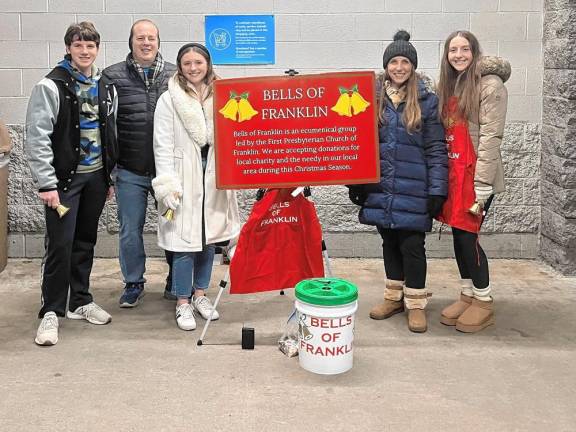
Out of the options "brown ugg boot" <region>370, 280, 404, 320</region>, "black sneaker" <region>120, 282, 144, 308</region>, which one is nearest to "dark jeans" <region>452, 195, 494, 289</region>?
"brown ugg boot" <region>370, 280, 404, 320</region>

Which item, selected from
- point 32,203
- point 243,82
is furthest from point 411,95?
point 32,203

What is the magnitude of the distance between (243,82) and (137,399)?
63.5 inches

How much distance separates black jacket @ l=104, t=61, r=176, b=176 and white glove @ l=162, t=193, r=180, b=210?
371mm

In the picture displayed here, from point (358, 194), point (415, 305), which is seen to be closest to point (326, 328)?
point (415, 305)

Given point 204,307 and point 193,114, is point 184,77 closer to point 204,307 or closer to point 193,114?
point 193,114

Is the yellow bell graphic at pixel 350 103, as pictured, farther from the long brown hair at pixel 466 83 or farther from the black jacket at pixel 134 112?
the black jacket at pixel 134 112

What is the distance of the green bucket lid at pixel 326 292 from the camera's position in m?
3.58

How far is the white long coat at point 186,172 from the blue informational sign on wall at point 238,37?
150cm

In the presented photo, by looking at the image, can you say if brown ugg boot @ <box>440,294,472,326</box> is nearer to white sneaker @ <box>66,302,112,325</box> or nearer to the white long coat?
the white long coat

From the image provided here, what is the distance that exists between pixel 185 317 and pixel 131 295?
54 centimetres

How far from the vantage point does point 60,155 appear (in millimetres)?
4023

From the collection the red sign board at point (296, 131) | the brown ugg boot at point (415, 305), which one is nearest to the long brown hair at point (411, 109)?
the red sign board at point (296, 131)

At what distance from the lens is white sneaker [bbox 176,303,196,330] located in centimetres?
426

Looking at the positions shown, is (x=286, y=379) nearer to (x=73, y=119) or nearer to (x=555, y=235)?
(x=73, y=119)
